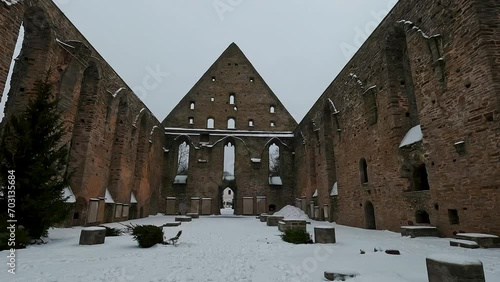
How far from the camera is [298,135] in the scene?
23.5 m

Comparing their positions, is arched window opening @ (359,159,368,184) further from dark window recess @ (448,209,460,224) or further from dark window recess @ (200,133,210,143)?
dark window recess @ (200,133,210,143)

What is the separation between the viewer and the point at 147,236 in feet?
20.8

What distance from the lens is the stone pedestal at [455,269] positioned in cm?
280

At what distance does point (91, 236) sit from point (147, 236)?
1583mm

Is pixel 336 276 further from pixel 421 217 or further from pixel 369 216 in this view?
pixel 369 216

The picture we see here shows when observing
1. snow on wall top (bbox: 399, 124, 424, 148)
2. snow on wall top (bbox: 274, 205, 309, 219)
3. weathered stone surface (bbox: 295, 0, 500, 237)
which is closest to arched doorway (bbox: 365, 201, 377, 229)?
weathered stone surface (bbox: 295, 0, 500, 237)

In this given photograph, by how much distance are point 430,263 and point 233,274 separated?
257cm

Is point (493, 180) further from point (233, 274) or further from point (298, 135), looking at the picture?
point (298, 135)

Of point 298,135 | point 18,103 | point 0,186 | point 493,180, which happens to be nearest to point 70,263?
point 0,186

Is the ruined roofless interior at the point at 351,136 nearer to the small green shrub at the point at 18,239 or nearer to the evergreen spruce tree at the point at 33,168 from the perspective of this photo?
the evergreen spruce tree at the point at 33,168

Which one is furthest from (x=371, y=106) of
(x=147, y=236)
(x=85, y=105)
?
(x=85, y=105)

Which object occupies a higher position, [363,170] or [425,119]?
[425,119]

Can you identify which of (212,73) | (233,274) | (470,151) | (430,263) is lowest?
(233,274)

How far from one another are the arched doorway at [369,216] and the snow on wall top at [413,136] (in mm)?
3484
